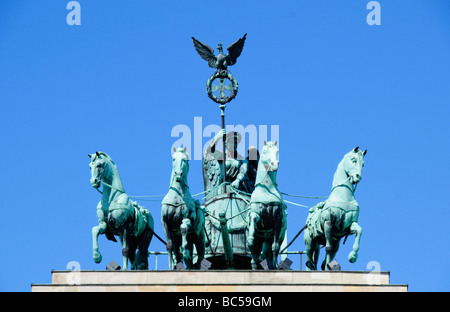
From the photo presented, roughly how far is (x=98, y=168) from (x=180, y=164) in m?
2.07

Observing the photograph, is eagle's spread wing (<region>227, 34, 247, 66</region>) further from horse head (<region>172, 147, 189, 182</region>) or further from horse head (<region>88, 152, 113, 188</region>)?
horse head (<region>88, 152, 113, 188</region>)

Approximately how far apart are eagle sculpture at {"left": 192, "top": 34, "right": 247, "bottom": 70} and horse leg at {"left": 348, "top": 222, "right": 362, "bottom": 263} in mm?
8697

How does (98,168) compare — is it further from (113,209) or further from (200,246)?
(200,246)

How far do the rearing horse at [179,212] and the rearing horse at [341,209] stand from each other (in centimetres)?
320

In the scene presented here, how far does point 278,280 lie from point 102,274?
13.6 ft

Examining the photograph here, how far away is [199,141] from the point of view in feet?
156

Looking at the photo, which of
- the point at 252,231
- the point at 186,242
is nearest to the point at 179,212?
the point at 186,242

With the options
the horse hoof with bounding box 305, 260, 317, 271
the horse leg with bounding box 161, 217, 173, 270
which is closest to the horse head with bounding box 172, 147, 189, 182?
the horse leg with bounding box 161, 217, 173, 270

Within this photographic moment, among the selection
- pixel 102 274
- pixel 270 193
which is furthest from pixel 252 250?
pixel 102 274

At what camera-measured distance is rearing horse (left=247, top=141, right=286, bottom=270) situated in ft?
139

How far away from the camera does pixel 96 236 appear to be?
42.0m
